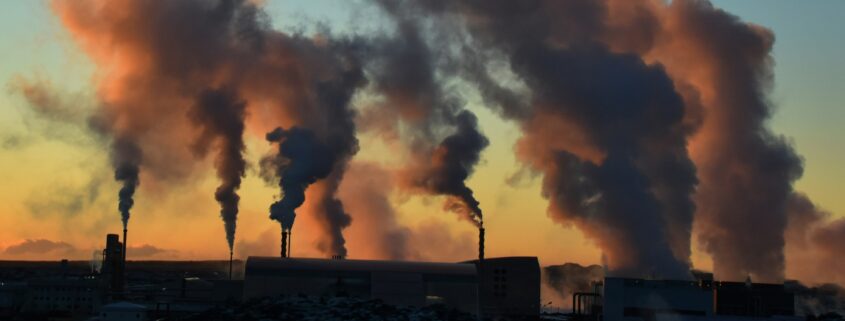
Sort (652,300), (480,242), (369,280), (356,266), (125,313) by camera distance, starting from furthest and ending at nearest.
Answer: (480,242), (652,300), (356,266), (369,280), (125,313)

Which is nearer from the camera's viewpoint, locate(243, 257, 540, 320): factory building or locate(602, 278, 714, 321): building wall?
locate(243, 257, 540, 320): factory building

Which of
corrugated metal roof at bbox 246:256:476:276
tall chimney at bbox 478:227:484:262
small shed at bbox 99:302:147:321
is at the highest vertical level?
tall chimney at bbox 478:227:484:262

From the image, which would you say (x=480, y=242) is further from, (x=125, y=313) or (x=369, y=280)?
(x=125, y=313)

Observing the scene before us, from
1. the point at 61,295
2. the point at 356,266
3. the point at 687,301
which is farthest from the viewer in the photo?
the point at 61,295

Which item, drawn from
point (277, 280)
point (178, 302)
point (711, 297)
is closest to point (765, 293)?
point (711, 297)

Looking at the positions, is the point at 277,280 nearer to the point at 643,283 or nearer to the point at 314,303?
the point at 314,303

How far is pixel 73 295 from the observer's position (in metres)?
137

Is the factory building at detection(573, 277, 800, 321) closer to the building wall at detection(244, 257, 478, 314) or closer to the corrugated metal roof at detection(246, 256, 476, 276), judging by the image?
the building wall at detection(244, 257, 478, 314)

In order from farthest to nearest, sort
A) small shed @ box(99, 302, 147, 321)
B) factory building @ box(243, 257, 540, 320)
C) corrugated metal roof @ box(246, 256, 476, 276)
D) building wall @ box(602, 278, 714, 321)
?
building wall @ box(602, 278, 714, 321), small shed @ box(99, 302, 147, 321), corrugated metal roof @ box(246, 256, 476, 276), factory building @ box(243, 257, 540, 320)

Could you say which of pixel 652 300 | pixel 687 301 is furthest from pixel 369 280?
pixel 687 301

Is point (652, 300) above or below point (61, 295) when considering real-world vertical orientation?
above

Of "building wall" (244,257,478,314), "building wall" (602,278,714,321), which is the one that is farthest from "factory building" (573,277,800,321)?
"building wall" (244,257,478,314)

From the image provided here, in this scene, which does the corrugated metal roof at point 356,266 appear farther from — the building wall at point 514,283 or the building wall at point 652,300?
the building wall at point 514,283

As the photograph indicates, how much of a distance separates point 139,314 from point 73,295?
3375 centimetres
